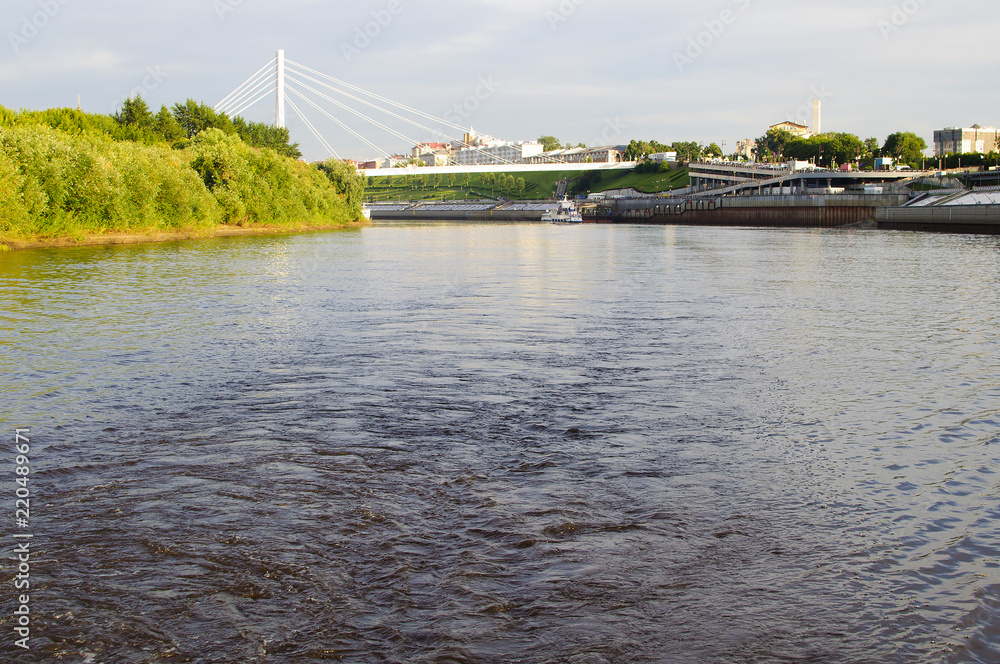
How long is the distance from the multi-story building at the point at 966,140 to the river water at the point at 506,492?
203988 millimetres

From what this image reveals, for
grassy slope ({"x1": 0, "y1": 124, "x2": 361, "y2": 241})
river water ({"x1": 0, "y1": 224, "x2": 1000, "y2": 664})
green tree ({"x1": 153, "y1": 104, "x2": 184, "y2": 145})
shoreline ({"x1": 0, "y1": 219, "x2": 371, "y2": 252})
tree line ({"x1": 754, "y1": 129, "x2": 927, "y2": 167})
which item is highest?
tree line ({"x1": 754, "y1": 129, "x2": 927, "y2": 167})

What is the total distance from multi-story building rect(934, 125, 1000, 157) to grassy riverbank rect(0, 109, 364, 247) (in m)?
171

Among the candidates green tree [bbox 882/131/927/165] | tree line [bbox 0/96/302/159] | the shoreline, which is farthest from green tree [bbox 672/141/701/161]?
the shoreline

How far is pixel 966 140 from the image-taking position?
189375 mm

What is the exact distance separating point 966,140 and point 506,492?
219 meters

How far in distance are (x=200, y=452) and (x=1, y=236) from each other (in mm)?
35258

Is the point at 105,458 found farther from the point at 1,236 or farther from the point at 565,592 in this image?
the point at 1,236

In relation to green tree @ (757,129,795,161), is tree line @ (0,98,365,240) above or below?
below

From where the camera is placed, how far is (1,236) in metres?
36.2

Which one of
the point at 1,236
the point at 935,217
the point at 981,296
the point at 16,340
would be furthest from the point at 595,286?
the point at 935,217

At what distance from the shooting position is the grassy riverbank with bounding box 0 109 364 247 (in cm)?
3797

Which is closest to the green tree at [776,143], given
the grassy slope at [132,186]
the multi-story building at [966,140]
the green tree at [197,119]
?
the multi-story building at [966,140]

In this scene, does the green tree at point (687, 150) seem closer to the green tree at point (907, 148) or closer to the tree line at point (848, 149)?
the tree line at point (848, 149)

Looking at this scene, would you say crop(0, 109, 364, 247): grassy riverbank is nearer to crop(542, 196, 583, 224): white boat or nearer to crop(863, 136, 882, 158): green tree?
crop(542, 196, 583, 224): white boat
